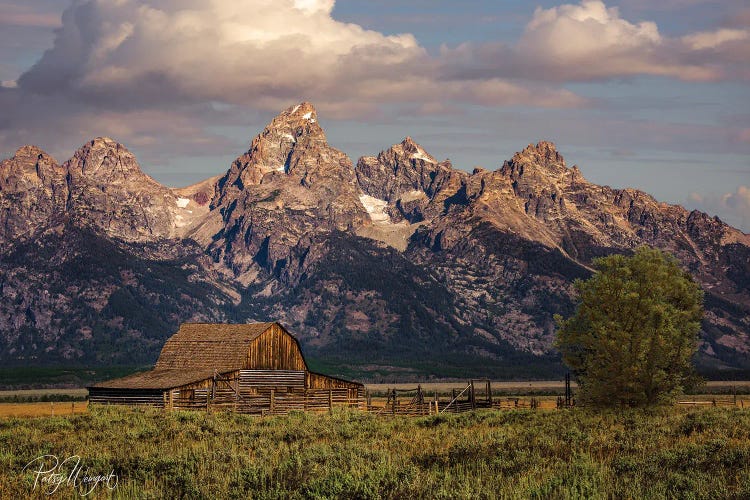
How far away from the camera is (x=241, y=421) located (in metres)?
52.5

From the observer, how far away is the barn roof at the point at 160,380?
244ft

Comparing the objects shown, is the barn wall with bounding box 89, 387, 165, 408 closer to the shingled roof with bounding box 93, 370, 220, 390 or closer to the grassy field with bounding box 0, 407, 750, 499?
the shingled roof with bounding box 93, 370, 220, 390

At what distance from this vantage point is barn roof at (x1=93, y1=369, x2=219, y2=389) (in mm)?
74250

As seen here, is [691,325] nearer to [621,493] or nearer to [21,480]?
[621,493]

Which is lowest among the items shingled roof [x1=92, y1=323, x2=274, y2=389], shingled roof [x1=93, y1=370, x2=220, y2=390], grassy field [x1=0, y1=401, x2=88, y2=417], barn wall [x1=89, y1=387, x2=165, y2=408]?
grassy field [x1=0, y1=401, x2=88, y2=417]

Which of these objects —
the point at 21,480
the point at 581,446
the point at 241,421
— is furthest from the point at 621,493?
the point at 241,421

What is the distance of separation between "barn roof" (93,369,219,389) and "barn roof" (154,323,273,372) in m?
1.41

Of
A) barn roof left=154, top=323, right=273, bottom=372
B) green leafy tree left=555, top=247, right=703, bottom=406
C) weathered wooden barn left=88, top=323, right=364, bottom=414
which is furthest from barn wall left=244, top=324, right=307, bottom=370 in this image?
green leafy tree left=555, top=247, right=703, bottom=406

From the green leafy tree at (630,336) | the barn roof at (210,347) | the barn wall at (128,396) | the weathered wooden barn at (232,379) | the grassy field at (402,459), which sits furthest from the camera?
the barn roof at (210,347)

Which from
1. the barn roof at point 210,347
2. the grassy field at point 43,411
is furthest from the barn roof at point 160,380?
the grassy field at point 43,411

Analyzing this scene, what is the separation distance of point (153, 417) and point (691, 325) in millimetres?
32794

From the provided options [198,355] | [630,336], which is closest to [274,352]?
[198,355]

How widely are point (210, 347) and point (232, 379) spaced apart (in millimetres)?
5696
